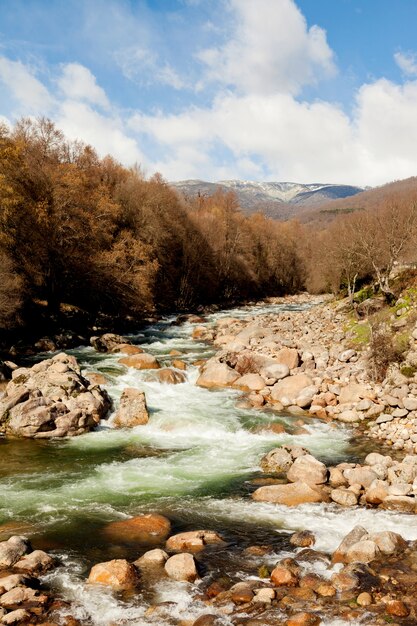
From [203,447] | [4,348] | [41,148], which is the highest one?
[41,148]

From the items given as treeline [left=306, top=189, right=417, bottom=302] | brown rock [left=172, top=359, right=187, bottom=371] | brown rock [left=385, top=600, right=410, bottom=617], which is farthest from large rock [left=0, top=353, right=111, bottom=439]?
treeline [left=306, top=189, right=417, bottom=302]

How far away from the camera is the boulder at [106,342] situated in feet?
98.4

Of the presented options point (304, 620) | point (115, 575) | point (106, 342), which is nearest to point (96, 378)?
point (106, 342)

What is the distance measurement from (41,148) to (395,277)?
1150 inches

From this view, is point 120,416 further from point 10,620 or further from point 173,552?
point 10,620

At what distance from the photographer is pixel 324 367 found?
24812mm

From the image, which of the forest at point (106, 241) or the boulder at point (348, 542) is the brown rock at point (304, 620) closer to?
the boulder at point (348, 542)

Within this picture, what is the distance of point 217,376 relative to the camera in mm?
24047

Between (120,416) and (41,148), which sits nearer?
(120,416)

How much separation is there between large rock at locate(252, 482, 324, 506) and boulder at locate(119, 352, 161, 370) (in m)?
13.6

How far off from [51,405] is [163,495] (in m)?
6.88

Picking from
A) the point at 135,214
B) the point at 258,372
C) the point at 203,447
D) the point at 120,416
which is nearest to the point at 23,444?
the point at 120,416

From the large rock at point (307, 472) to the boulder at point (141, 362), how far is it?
13001 millimetres

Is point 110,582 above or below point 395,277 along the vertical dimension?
below
